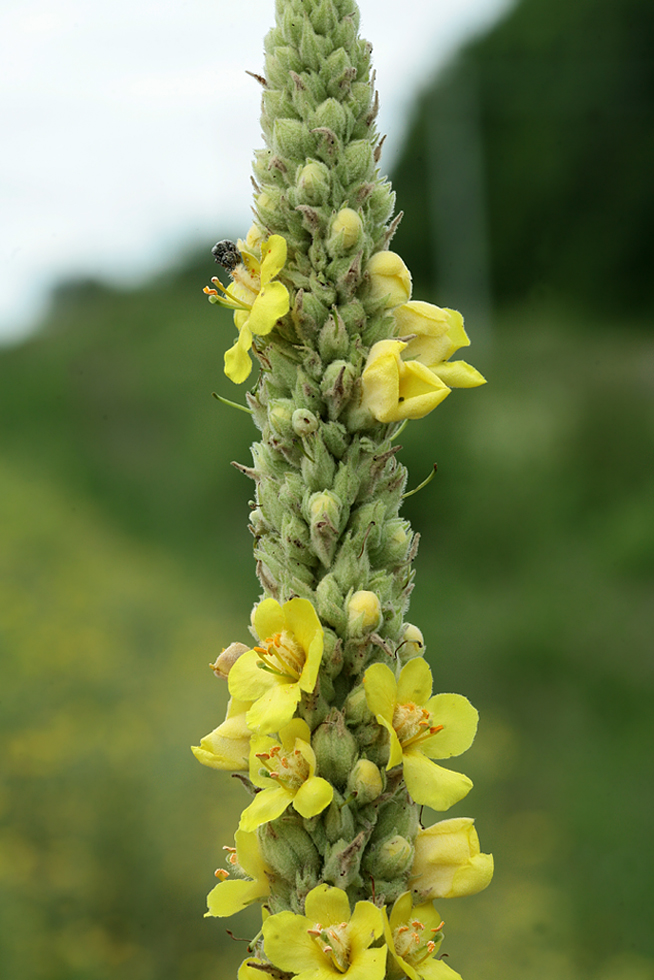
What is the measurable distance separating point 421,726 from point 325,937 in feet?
0.48

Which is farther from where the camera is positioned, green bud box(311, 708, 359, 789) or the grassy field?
the grassy field

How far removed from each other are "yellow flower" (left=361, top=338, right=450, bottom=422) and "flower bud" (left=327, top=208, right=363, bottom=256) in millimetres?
74

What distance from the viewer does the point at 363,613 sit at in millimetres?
588

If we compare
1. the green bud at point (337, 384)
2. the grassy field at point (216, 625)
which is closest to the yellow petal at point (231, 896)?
the green bud at point (337, 384)

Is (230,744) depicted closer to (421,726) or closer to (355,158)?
(421,726)

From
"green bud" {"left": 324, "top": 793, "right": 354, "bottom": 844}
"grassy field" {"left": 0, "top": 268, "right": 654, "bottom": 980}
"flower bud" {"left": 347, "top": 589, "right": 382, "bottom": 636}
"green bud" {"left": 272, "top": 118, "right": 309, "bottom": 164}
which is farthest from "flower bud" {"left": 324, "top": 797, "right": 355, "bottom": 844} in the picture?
"grassy field" {"left": 0, "top": 268, "right": 654, "bottom": 980}

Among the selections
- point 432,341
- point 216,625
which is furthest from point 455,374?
point 216,625

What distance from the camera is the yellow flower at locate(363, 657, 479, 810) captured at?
0.58 metres

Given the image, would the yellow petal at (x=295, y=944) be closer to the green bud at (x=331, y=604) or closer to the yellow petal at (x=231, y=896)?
the yellow petal at (x=231, y=896)

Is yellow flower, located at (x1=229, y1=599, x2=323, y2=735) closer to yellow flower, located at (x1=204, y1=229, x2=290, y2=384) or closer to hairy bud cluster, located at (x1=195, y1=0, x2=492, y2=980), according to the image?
hairy bud cluster, located at (x1=195, y1=0, x2=492, y2=980)

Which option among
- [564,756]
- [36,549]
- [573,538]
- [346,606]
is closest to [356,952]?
[346,606]

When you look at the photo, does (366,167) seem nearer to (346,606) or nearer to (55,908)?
(346,606)

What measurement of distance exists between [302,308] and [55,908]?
80.7 inches

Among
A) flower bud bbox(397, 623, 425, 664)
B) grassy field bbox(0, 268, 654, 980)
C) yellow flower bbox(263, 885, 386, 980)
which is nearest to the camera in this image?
yellow flower bbox(263, 885, 386, 980)
